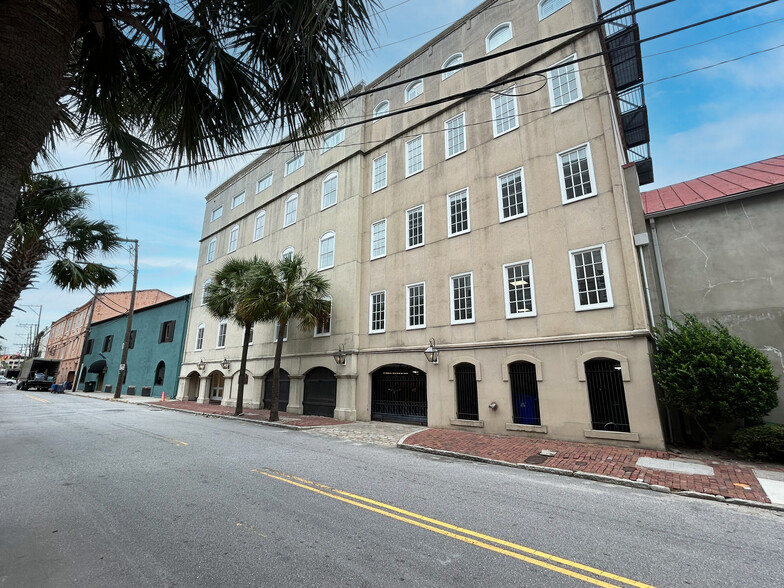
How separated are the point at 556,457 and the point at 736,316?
696 centimetres

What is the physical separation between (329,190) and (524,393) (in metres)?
15.1

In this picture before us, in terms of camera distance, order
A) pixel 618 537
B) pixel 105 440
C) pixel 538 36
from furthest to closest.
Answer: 1. pixel 538 36
2. pixel 105 440
3. pixel 618 537

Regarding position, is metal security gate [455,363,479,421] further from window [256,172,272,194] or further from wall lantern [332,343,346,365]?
window [256,172,272,194]

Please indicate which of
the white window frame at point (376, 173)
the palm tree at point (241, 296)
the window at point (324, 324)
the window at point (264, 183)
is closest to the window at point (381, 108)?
the white window frame at point (376, 173)

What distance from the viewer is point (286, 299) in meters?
16.5

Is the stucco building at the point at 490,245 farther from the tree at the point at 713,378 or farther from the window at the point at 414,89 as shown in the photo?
the tree at the point at 713,378

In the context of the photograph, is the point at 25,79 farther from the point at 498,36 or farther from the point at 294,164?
the point at 294,164

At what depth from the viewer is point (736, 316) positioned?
1080cm

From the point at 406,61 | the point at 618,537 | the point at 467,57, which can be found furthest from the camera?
the point at 406,61

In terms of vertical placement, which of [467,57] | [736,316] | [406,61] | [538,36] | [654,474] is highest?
[406,61]

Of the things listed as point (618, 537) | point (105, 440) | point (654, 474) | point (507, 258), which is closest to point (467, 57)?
point (507, 258)

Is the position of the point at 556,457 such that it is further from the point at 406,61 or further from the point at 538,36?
the point at 406,61

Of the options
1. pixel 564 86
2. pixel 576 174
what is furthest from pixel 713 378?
pixel 564 86

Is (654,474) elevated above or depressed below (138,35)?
below
